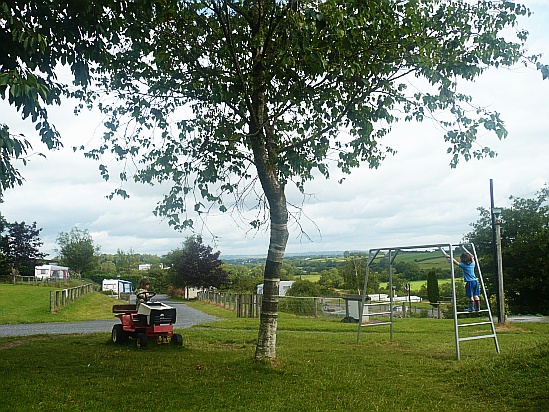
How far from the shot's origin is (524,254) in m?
29.8

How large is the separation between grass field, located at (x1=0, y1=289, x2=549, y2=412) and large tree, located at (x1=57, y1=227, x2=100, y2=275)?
46.8m

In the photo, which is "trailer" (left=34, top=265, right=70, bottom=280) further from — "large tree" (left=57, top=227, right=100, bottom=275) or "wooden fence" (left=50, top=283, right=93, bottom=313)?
"wooden fence" (left=50, top=283, right=93, bottom=313)

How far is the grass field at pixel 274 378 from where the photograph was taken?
6.67m

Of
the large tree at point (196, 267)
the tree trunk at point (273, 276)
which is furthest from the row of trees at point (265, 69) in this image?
the large tree at point (196, 267)

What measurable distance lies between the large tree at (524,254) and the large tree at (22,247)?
45251mm

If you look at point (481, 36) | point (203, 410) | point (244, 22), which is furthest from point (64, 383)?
point (481, 36)

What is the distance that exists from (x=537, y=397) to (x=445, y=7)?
651 centimetres

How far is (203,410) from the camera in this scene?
6.31 m

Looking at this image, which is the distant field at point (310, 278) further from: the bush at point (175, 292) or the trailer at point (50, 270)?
the trailer at point (50, 270)

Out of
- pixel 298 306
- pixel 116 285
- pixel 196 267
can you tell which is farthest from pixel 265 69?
pixel 116 285

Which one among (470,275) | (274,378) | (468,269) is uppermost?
(468,269)

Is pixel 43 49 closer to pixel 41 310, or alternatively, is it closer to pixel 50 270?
pixel 41 310

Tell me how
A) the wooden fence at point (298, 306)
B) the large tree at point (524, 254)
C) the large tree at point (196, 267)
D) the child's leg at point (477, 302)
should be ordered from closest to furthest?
the child's leg at point (477, 302)
the wooden fence at point (298, 306)
the large tree at point (524, 254)
the large tree at point (196, 267)

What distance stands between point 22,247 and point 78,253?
6.03m
